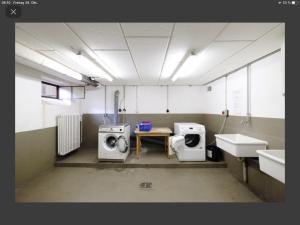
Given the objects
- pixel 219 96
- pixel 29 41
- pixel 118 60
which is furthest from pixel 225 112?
pixel 29 41

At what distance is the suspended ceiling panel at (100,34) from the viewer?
1609mm

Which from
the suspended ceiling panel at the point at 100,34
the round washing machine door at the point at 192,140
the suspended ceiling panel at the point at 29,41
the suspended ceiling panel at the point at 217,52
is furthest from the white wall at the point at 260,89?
the suspended ceiling panel at the point at 29,41

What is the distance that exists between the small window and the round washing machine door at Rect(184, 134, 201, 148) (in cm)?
375

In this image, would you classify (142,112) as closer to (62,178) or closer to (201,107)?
(201,107)

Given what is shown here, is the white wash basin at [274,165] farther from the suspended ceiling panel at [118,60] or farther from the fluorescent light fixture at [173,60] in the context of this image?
the suspended ceiling panel at [118,60]

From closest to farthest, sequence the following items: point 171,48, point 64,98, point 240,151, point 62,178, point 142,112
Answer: point 171,48 < point 240,151 < point 62,178 < point 64,98 < point 142,112

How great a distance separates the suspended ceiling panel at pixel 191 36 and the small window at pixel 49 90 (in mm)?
3388

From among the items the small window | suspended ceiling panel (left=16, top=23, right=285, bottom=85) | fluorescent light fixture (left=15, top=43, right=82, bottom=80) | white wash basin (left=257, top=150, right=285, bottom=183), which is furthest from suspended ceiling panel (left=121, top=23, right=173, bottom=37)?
the small window

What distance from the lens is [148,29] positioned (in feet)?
5.52

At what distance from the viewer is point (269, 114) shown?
95.4 inches

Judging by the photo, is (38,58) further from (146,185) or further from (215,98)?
(215,98)

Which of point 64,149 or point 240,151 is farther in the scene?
point 64,149

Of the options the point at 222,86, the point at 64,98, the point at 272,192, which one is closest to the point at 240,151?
the point at 272,192

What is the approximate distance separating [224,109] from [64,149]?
4091 millimetres
